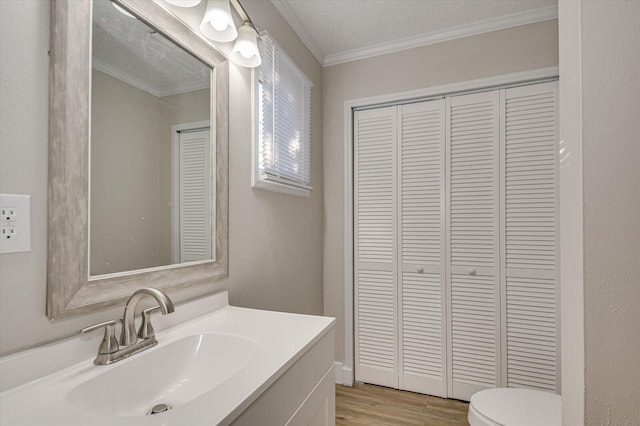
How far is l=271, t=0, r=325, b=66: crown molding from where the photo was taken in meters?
1.86

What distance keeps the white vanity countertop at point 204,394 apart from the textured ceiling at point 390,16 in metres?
1.73

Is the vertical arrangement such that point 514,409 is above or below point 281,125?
below

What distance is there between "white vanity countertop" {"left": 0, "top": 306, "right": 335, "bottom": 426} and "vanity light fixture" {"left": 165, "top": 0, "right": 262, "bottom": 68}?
3.60ft

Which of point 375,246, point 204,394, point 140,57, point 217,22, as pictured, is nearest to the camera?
point 204,394

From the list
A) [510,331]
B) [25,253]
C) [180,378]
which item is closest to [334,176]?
[510,331]

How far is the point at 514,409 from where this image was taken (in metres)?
1.41

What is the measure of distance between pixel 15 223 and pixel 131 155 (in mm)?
386

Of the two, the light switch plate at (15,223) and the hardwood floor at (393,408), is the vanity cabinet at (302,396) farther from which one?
the hardwood floor at (393,408)

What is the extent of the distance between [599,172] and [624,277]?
246 millimetres

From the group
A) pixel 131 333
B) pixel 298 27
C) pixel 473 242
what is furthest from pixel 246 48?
pixel 473 242

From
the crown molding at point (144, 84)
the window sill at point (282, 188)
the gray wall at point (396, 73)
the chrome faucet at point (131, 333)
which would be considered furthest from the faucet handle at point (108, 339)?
the gray wall at point (396, 73)

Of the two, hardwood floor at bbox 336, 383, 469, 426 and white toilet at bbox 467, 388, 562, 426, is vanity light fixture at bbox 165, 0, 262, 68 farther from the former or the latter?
hardwood floor at bbox 336, 383, 469, 426

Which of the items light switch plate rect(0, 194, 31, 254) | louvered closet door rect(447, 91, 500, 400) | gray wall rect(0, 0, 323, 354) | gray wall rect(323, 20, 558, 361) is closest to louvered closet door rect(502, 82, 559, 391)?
louvered closet door rect(447, 91, 500, 400)

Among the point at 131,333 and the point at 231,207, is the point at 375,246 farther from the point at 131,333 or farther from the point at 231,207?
the point at 131,333
